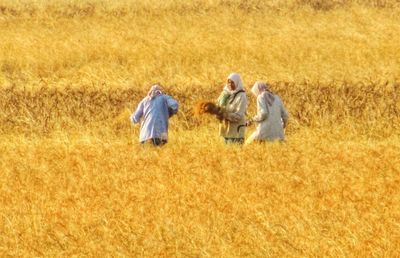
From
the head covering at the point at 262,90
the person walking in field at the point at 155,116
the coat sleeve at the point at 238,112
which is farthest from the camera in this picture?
the person walking in field at the point at 155,116

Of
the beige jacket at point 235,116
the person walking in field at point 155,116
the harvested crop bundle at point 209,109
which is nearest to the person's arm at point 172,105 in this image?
the person walking in field at point 155,116

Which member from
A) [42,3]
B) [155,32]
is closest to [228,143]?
[155,32]

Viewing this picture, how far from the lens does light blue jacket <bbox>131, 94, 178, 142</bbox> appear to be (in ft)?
52.2

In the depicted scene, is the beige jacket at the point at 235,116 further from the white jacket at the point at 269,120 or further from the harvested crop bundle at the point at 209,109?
the white jacket at the point at 269,120

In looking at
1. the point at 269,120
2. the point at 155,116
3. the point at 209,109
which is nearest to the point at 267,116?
the point at 269,120

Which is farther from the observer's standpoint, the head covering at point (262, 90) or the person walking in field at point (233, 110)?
the person walking in field at point (233, 110)

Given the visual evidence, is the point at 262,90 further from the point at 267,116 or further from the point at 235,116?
the point at 235,116

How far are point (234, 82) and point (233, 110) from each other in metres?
0.37

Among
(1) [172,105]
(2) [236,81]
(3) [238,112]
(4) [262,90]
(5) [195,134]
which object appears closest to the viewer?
(4) [262,90]

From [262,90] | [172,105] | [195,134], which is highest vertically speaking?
[262,90]

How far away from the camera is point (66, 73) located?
24922 millimetres

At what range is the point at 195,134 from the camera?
1784cm

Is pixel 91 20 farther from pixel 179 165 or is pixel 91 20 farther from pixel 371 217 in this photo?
pixel 371 217

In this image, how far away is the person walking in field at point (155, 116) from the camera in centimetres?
1591
